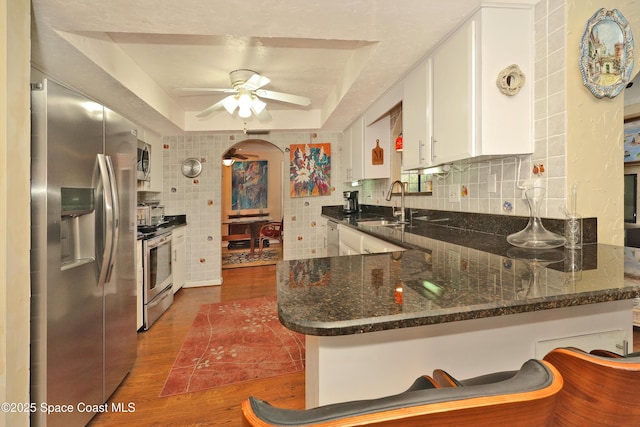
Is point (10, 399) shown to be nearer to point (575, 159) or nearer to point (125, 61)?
point (125, 61)

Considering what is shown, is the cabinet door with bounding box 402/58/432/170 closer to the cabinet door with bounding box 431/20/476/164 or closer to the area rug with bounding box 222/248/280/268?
the cabinet door with bounding box 431/20/476/164

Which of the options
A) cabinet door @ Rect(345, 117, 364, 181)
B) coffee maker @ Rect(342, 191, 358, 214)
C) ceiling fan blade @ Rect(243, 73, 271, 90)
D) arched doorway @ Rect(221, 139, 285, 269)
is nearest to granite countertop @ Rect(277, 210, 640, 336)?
ceiling fan blade @ Rect(243, 73, 271, 90)

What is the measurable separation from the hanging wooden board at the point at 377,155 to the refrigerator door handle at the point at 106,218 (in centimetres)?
261

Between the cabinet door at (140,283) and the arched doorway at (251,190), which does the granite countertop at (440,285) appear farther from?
the arched doorway at (251,190)

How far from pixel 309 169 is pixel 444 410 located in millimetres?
4289

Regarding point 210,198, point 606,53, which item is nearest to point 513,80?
point 606,53

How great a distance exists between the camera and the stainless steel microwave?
3367mm

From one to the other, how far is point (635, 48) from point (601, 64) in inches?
12.9

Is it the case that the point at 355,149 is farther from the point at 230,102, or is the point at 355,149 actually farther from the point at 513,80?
the point at 513,80

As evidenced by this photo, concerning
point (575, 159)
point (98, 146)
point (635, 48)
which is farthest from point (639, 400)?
point (98, 146)

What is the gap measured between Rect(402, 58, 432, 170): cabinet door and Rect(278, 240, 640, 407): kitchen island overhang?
1.22 m

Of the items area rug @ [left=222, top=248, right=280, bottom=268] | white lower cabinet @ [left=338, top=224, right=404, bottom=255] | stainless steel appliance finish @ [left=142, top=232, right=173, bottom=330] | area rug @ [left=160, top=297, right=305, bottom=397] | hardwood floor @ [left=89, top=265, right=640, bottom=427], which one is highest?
white lower cabinet @ [left=338, top=224, right=404, bottom=255]

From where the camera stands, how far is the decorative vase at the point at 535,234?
1.38 meters

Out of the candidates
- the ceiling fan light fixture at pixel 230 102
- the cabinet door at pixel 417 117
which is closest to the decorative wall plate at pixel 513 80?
the cabinet door at pixel 417 117
